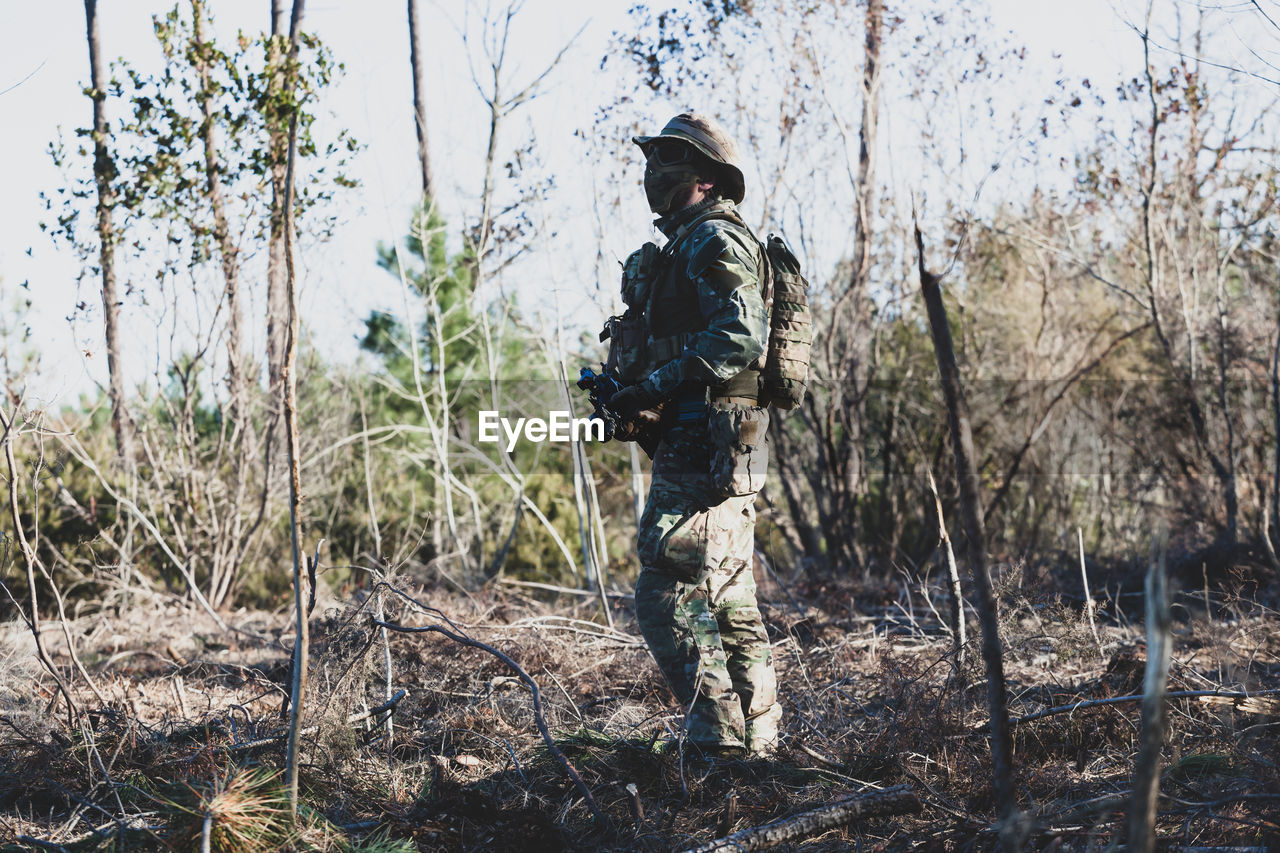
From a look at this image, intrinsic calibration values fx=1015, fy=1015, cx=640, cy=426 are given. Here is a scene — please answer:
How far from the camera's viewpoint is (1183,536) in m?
7.46

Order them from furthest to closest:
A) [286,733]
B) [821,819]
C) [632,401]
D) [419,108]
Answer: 1. [419,108]
2. [632,401]
3. [286,733]
4. [821,819]

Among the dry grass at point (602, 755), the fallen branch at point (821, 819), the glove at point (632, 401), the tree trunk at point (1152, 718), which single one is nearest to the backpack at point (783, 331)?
the glove at point (632, 401)

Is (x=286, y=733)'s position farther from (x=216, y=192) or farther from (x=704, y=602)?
(x=216, y=192)

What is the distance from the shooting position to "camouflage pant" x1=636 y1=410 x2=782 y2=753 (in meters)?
3.05

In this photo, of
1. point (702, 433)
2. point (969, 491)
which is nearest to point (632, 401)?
point (702, 433)

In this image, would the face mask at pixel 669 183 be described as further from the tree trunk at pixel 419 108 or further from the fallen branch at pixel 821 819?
the tree trunk at pixel 419 108

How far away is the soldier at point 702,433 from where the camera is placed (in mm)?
3078

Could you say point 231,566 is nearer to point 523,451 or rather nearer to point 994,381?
point 523,451

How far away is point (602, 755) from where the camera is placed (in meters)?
3.01

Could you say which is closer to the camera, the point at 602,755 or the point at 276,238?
the point at 602,755

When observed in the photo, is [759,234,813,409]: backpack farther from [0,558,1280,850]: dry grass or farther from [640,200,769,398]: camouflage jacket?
[0,558,1280,850]: dry grass

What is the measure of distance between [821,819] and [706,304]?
1.53 metres

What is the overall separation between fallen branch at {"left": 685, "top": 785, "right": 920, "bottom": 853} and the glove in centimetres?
131

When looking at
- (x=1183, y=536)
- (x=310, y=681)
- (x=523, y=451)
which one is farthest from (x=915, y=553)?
(x=310, y=681)
